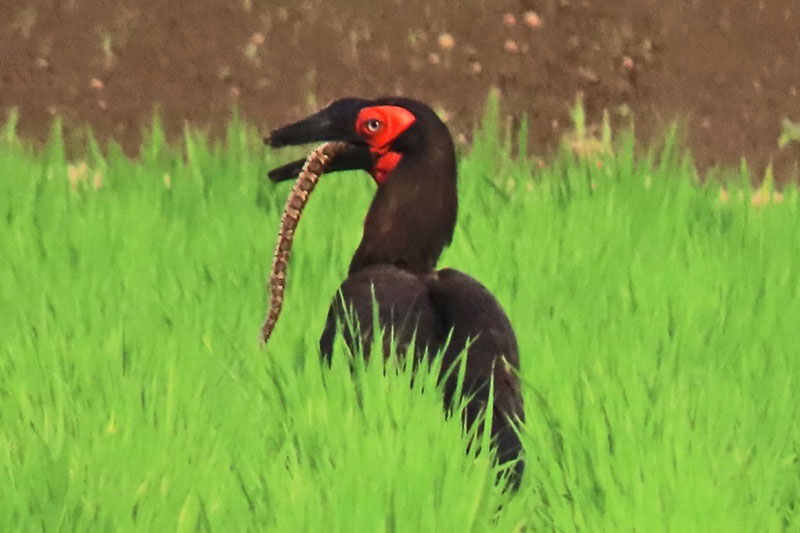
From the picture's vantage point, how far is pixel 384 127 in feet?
7.72

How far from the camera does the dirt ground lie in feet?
15.2

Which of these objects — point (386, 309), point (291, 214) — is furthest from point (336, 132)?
point (386, 309)

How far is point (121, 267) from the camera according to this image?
299cm

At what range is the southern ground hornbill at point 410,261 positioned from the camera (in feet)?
7.13

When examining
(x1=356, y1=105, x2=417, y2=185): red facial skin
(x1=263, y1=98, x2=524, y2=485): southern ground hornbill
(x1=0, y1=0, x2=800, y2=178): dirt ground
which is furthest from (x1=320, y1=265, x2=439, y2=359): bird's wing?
(x1=0, y1=0, x2=800, y2=178): dirt ground

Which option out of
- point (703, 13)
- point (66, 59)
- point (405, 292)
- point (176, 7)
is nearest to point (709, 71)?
point (703, 13)

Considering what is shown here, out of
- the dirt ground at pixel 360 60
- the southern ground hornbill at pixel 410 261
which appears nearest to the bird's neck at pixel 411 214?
the southern ground hornbill at pixel 410 261

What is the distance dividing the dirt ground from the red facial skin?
2240mm

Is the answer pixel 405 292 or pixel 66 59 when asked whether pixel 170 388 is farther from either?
pixel 66 59

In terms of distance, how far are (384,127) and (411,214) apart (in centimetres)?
16

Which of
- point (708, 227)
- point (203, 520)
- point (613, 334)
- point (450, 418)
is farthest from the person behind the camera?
point (708, 227)

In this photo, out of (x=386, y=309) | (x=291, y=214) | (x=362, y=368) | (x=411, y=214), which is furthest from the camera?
(x=291, y=214)

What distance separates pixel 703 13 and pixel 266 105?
1.55m

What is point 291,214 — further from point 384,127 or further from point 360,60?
point 360,60
